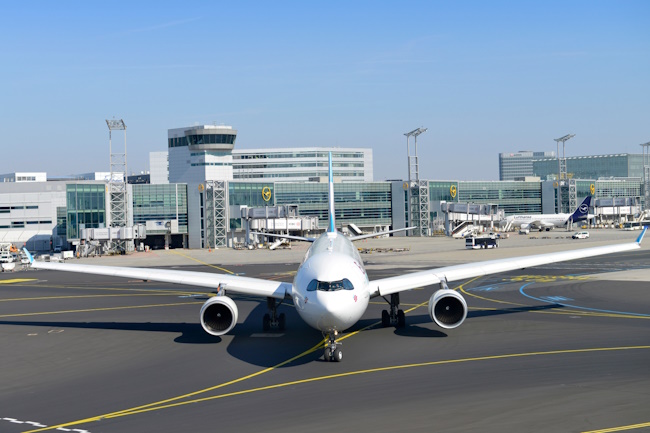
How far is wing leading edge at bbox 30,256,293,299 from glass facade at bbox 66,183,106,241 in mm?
94867

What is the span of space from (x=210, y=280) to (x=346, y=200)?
413 feet

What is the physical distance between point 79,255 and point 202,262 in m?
33.9

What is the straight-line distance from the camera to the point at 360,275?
29.5m

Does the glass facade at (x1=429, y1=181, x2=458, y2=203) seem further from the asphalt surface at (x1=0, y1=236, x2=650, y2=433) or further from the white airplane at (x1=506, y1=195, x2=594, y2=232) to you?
the asphalt surface at (x1=0, y1=236, x2=650, y2=433)

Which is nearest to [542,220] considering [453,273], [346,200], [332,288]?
[346,200]

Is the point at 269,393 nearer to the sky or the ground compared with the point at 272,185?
nearer to the ground

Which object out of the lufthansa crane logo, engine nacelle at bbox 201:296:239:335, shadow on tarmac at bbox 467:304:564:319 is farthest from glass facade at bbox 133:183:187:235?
engine nacelle at bbox 201:296:239:335

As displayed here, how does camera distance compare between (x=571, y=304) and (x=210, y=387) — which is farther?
(x=571, y=304)

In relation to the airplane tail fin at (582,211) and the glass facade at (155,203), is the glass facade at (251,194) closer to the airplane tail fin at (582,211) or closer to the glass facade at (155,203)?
the glass facade at (155,203)

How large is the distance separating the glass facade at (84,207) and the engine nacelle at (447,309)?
4241 inches

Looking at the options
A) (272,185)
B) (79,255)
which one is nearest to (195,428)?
(79,255)

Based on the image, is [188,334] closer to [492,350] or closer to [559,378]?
[492,350]

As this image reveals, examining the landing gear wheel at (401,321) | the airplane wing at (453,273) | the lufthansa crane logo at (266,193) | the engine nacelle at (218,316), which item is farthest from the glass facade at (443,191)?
the engine nacelle at (218,316)

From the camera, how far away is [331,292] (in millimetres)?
27234
